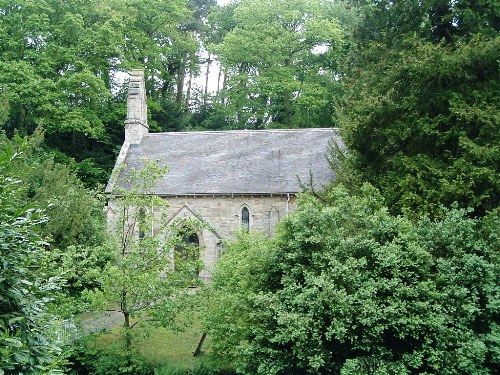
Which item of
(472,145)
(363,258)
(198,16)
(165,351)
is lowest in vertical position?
(165,351)

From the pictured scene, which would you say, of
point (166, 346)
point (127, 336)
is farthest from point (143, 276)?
point (166, 346)

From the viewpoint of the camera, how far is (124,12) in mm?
38625

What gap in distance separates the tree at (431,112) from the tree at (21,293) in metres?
10.1

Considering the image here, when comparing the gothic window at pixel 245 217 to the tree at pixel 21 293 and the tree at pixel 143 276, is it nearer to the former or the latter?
the tree at pixel 143 276

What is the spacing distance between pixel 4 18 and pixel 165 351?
2403 cm

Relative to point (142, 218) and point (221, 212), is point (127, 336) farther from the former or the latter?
point (221, 212)

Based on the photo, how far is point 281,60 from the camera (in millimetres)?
41344

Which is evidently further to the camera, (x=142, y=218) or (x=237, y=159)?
(x=237, y=159)

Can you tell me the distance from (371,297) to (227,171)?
19.3 meters

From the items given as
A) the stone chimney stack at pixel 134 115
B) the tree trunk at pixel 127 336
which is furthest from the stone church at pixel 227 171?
the tree trunk at pixel 127 336

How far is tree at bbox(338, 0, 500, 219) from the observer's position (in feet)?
47.3

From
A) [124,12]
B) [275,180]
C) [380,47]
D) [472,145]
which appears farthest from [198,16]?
[472,145]

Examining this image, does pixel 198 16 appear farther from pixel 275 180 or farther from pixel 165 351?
pixel 165 351

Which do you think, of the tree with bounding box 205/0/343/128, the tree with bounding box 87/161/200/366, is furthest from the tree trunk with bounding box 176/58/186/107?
the tree with bounding box 87/161/200/366
